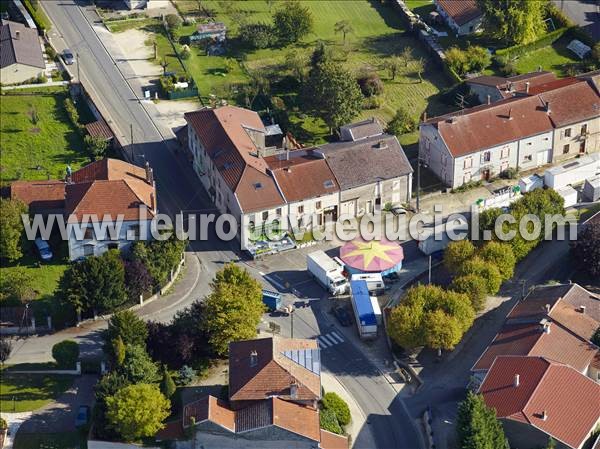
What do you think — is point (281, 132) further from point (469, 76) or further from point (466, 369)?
point (466, 369)

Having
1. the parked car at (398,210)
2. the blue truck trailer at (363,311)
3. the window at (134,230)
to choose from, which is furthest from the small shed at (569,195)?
the window at (134,230)

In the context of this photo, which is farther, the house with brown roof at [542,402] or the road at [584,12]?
the road at [584,12]

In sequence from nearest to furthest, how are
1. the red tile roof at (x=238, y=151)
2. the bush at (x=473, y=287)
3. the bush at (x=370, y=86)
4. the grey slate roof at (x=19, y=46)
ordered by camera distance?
the bush at (x=473, y=287) → the red tile roof at (x=238, y=151) → the bush at (x=370, y=86) → the grey slate roof at (x=19, y=46)

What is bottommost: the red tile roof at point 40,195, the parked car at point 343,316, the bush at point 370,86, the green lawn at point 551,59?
the parked car at point 343,316

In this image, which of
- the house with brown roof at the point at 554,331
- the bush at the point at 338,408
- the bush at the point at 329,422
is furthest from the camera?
the house with brown roof at the point at 554,331

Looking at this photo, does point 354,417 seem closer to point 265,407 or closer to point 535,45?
point 265,407

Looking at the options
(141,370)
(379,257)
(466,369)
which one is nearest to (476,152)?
(379,257)

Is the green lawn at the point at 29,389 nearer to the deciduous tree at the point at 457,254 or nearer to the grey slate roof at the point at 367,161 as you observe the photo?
the grey slate roof at the point at 367,161

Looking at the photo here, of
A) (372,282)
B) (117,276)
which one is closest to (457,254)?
(372,282)

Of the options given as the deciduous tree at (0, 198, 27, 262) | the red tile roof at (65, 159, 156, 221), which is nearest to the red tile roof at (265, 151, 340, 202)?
the red tile roof at (65, 159, 156, 221)
